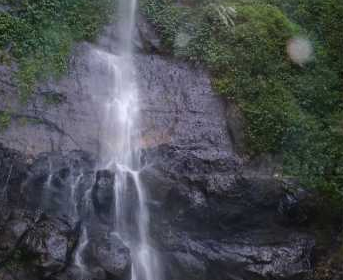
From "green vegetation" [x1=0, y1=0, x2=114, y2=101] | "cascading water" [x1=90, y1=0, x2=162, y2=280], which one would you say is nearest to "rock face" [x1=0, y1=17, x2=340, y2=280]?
"cascading water" [x1=90, y1=0, x2=162, y2=280]

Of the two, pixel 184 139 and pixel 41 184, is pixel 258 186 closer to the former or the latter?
pixel 184 139

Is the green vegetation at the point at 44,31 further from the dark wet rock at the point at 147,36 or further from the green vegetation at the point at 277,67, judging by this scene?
the green vegetation at the point at 277,67

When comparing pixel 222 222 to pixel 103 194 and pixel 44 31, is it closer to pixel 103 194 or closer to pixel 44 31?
pixel 103 194

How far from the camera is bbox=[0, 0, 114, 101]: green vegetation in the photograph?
12.3 m

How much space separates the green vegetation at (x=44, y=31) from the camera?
40.3ft

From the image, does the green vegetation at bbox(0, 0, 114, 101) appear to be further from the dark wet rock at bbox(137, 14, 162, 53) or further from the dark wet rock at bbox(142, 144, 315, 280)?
the dark wet rock at bbox(142, 144, 315, 280)

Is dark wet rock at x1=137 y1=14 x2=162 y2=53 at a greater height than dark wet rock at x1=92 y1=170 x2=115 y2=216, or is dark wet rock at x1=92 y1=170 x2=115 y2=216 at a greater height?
dark wet rock at x1=137 y1=14 x2=162 y2=53

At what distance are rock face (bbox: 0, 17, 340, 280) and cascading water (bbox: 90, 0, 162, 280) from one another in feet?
0.62

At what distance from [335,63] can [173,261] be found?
293 inches

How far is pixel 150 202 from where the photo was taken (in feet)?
35.9

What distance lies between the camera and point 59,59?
12.6 meters

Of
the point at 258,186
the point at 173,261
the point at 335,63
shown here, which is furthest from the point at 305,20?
the point at 173,261

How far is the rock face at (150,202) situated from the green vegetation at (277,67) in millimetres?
873

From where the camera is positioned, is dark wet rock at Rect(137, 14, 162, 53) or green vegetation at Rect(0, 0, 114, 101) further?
dark wet rock at Rect(137, 14, 162, 53)
